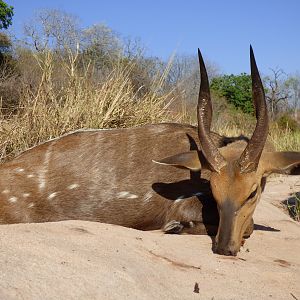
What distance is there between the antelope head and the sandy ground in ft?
0.83

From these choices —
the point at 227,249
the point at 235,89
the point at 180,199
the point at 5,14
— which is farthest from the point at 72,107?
the point at 235,89

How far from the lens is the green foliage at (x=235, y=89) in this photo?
3278 centimetres

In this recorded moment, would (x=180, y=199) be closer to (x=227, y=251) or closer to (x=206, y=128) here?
(x=206, y=128)

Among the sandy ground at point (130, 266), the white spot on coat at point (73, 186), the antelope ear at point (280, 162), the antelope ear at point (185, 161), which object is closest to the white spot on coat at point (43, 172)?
the white spot on coat at point (73, 186)

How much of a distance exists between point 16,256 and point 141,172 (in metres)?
2.50

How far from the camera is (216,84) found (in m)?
36.2

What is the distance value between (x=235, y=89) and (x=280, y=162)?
30102 millimetres

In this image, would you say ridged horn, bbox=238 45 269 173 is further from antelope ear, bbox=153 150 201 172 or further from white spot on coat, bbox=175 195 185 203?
white spot on coat, bbox=175 195 185 203

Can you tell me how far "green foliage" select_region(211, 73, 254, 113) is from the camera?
3278 centimetres

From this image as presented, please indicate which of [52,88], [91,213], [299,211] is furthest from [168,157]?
[52,88]

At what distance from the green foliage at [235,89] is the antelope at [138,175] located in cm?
2624

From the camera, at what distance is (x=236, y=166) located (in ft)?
16.3

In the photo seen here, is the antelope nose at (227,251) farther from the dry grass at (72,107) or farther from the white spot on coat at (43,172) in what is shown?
the dry grass at (72,107)

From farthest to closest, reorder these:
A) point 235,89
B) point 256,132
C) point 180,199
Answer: point 235,89
point 180,199
point 256,132
